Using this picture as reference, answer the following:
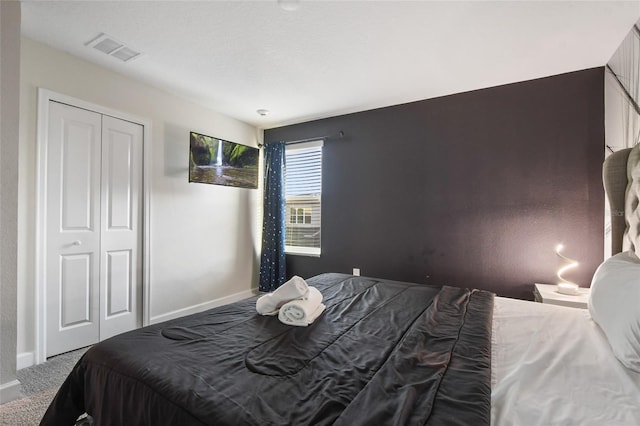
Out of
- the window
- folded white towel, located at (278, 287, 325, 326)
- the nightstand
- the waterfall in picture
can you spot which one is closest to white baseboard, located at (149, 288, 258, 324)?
the window

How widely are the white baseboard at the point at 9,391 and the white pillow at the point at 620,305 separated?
318cm

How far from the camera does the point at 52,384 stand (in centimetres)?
200

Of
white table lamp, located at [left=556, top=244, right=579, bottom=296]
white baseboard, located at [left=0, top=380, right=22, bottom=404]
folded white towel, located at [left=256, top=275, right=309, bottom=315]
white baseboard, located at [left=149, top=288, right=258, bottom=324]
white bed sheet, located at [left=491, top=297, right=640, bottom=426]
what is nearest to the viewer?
white bed sheet, located at [left=491, top=297, right=640, bottom=426]

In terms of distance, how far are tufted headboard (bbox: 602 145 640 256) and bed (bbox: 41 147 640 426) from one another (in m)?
0.20

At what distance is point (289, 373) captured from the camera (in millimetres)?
1023

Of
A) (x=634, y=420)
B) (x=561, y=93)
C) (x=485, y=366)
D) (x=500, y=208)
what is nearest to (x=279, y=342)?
(x=485, y=366)

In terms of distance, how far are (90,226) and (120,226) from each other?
25cm

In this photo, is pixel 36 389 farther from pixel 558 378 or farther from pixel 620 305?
pixel 620 305

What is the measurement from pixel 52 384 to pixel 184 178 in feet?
6.93

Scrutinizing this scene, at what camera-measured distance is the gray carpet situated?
165 cm

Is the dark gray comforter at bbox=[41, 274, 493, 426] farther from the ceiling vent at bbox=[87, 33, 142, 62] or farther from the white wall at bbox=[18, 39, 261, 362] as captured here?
the ceiling vent at bbox=[87, 33, 142, 62]

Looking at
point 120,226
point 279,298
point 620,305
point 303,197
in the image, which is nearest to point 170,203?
point 120,226

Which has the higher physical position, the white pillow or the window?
the window

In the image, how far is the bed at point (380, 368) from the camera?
83cm
